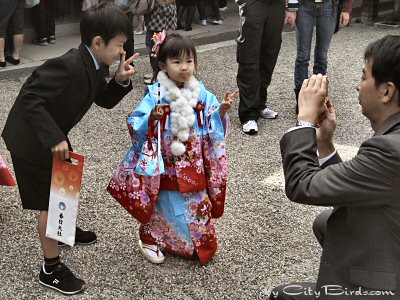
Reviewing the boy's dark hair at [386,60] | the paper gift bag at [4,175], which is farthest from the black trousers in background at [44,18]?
the boy's dark hair at [386,60]

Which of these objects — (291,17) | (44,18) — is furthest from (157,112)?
A: (44,18)

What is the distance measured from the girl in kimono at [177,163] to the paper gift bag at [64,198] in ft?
1.24

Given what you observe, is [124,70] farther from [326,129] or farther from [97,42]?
[326,129]

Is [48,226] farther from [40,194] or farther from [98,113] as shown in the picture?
[98,113]

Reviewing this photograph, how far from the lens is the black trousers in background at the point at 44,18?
747 centimetres

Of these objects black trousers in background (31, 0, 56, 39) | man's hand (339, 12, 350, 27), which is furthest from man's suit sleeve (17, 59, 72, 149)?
black trousers in background (31, 0, 56, 39)

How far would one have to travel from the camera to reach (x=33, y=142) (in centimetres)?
249

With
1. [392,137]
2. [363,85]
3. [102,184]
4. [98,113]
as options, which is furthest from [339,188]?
[98,113]

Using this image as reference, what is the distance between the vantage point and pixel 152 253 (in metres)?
2.87

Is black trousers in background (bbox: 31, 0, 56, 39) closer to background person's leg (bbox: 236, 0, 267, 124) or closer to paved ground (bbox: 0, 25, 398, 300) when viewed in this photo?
paved ground (bbox: 0, 25, 398, 300)

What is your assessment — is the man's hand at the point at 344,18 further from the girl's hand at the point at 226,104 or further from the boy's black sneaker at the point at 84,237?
the boy's black sneaker at the point at 84,237

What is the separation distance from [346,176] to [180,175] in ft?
3.96

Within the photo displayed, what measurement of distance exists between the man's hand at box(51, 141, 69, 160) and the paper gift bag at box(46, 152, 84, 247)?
30 millimetres

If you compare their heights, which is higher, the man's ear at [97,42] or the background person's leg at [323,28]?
the man's ear at [97,42]
